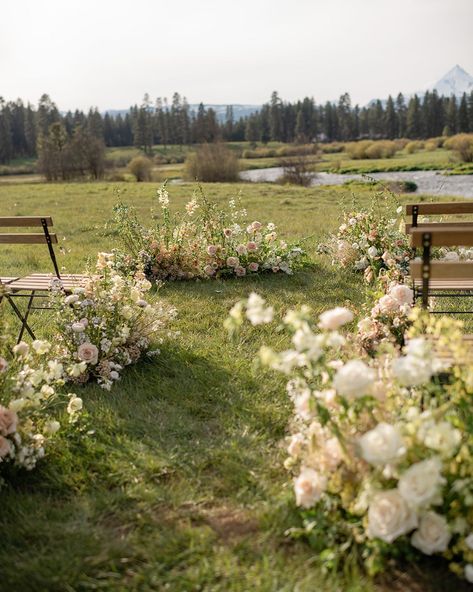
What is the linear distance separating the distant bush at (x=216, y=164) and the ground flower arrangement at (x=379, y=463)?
2638 cm

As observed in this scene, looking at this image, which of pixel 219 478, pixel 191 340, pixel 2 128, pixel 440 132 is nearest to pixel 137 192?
pixel 191 340

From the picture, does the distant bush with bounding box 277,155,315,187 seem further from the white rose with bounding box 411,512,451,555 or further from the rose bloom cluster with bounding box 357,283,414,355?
the white rose with bounding box 411,512,451,555

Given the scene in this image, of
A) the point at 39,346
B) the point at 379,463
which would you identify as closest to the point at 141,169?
the point at 39,346

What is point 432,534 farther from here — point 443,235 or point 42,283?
point 42,283

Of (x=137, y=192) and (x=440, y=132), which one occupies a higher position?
(x=440, y=132)

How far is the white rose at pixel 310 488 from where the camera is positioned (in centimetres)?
254

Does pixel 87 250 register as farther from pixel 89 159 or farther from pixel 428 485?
pixel 89 159

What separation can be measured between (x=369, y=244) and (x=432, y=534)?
5.27 meters

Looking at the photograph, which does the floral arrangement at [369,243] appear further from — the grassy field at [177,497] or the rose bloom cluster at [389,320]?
the grassy field at [177,497]

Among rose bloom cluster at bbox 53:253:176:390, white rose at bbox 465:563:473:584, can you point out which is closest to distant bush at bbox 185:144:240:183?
rose bloom cluster at bbox 53:253:176:390

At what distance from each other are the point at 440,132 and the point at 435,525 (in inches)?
3784

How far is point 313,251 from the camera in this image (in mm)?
8836

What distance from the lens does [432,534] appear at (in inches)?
88.6

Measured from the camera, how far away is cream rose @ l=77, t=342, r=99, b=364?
410cm
